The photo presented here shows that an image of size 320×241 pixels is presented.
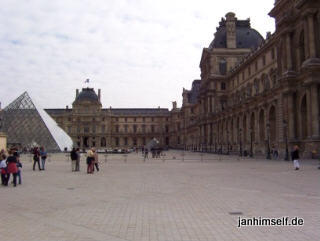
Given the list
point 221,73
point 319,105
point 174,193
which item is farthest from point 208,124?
point 174,193

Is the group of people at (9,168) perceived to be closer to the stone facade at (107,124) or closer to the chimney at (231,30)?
the chimney at (231,30)

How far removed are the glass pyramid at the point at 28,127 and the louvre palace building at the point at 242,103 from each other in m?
26.2

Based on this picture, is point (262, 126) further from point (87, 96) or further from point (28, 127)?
point (87, 96)

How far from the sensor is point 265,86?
46.6m

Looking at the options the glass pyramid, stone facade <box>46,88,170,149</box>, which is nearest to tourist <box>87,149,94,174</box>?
the glass pyramid

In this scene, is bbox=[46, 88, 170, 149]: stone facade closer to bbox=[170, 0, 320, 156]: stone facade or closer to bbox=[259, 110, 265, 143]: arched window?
bbox=[170, 0, 320, 156]: stone facade

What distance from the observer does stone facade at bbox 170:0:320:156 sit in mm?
29812

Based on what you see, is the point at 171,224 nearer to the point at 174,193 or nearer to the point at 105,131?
the point at 174,193

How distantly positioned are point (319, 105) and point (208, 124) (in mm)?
41715

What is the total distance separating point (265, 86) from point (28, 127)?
36.5m

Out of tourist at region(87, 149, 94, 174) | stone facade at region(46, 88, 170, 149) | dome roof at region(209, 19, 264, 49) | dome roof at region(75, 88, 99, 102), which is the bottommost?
tourist at region(87, 149, 94, 174)

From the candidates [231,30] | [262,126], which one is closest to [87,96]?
[231,30]

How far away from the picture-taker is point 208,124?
7081 centimetres

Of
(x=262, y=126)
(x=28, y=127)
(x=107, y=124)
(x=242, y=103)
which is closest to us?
(x=262, y=126)
